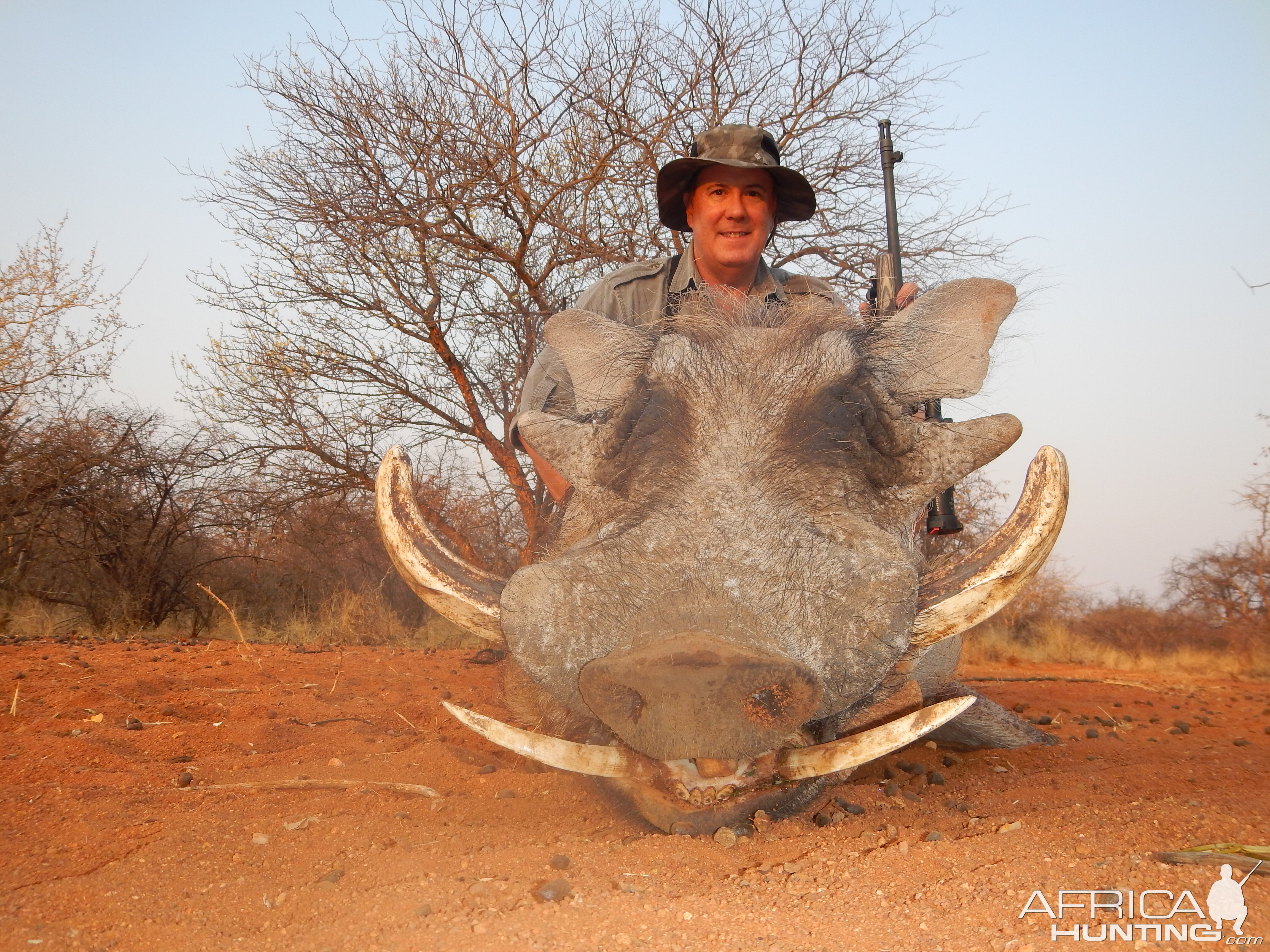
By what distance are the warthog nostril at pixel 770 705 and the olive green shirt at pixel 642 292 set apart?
2.30 meters

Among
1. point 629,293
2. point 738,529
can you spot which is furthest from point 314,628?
point 738,529

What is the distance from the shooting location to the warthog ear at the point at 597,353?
263 centimetres

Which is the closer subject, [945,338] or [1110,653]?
[945,338]

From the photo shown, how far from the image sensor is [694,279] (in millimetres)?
4027

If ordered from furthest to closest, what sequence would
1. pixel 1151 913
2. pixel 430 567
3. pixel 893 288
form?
pixel 893 288 < pixel 430 567 < pixel 1151 913

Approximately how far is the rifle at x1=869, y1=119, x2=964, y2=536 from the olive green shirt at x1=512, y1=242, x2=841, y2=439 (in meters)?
0.45

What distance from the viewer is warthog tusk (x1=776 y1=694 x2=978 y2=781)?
180cm

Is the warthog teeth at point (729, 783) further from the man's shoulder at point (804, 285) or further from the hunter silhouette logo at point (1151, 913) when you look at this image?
the man's shoulder at point (804, 285)

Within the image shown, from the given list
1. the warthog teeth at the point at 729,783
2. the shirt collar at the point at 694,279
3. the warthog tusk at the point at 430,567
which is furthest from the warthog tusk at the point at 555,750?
the shirt collar at the point at 694,279

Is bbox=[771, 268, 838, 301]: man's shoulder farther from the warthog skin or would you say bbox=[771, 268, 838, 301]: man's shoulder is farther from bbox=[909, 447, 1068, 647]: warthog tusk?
bbox=[909, 447, 1068, 647]: warthog tusk

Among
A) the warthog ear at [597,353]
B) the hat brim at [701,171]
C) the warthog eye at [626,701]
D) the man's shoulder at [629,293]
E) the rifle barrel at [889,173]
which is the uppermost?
the rifle barrel at [889,173]

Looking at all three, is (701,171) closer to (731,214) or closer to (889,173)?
(731,214)

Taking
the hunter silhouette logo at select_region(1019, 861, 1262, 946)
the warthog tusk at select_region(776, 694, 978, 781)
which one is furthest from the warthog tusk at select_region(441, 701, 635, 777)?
the hunter silhouette logo at select_region(1019, 861, 1262, 946)

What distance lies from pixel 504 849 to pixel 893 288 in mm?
4193
